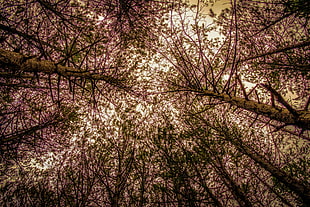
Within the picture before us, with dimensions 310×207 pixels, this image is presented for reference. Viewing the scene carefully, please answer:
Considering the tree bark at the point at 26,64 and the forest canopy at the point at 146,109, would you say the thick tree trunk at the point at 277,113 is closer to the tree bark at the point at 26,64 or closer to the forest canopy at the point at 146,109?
the forest canopy at the point at 146,109

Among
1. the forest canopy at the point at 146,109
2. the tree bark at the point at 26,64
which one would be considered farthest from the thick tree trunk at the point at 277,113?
the tree bark at the point at 26,64

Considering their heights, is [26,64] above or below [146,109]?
below

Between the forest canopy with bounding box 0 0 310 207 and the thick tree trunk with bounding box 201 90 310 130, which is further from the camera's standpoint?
the forest canopy with bounding box 0 0 310 207

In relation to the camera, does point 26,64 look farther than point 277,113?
No

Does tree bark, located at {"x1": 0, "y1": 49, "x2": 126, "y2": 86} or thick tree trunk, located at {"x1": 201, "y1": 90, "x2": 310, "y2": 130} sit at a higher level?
tree bark, located at {"x1": 0, "y1": 49, "x2": 126, "y2": 86}

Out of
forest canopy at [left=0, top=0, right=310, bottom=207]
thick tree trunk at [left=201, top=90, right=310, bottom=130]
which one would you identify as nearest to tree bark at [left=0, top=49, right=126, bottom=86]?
forest canopy at [left=0, top=0, right=310, bottom=207]

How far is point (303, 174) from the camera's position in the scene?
6.71 metres

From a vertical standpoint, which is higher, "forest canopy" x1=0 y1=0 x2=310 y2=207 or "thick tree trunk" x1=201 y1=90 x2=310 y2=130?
"forest canopy" x1=0 y1=0 x2=310 y2=207

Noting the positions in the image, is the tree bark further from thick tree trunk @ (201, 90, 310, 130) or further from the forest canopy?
thick tree trunk @ (201, 90, 310, 130)

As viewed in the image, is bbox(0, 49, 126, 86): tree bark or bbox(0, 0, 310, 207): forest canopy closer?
bbox(0, 49, 126, 86): tree bark

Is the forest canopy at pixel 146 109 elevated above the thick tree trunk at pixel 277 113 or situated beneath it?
elevated above

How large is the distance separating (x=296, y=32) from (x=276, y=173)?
572 cm

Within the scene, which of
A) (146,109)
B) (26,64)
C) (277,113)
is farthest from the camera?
(146,109)

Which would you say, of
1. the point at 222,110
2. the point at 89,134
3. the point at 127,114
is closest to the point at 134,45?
the point at 127,114
